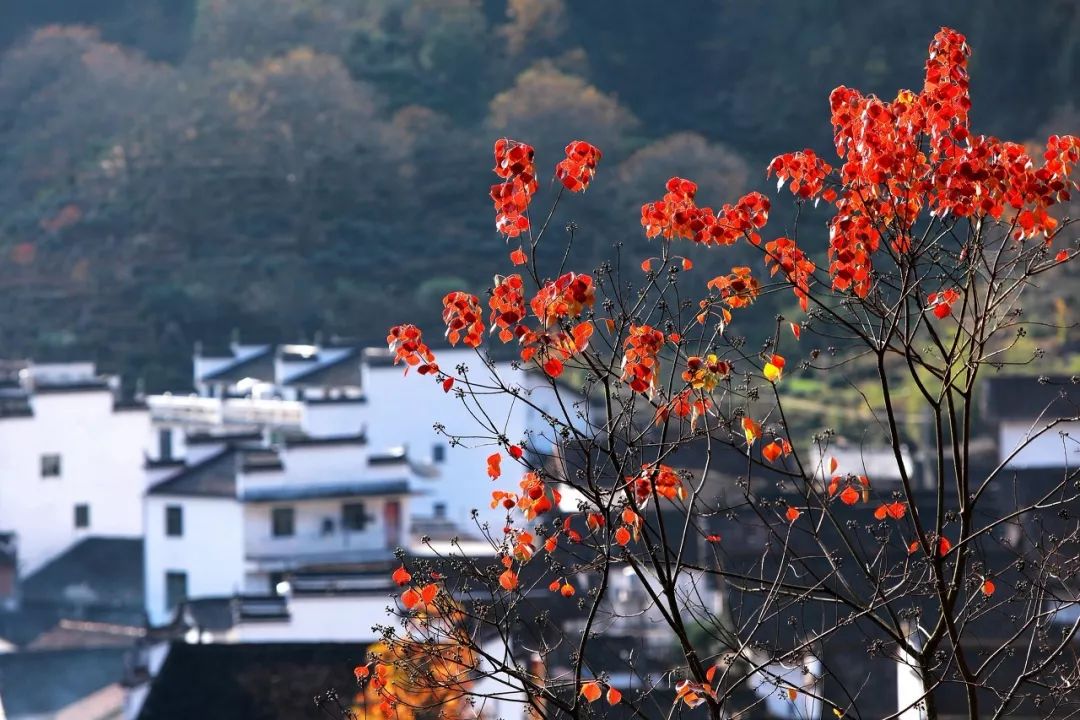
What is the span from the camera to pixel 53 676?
70.6 ft

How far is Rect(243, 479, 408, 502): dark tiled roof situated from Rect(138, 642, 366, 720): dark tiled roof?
11.7 m

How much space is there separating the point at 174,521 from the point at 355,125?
31.8m

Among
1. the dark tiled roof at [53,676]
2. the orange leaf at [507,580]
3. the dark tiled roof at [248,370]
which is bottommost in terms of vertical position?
the dark tiled roof at [53,676]

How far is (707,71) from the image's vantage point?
56.6 meters

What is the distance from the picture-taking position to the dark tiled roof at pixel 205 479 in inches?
944

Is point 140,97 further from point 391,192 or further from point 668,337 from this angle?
point 668,337

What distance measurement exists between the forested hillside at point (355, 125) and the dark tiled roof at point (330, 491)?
2082cm

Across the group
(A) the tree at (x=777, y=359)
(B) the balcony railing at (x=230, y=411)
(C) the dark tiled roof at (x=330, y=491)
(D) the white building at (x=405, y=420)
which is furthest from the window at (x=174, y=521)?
(A) the tree at (x=777, y=359)

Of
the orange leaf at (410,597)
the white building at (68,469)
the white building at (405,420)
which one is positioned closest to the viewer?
the orange leaf at (410,597)

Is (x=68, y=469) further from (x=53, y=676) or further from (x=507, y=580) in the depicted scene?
(x=507, y=580)

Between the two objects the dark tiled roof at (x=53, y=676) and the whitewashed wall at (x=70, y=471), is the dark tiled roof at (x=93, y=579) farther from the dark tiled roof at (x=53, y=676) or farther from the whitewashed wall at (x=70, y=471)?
the dark tiled roof at (x=53, y=676)

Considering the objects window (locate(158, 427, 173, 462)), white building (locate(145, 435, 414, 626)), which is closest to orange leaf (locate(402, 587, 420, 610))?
white building (locate(145, 435, 414, 626))

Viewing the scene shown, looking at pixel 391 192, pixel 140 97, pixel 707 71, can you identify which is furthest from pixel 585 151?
pixel 140 97

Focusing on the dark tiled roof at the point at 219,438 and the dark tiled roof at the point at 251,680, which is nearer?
the dark tiled roof at the point at 251,680
